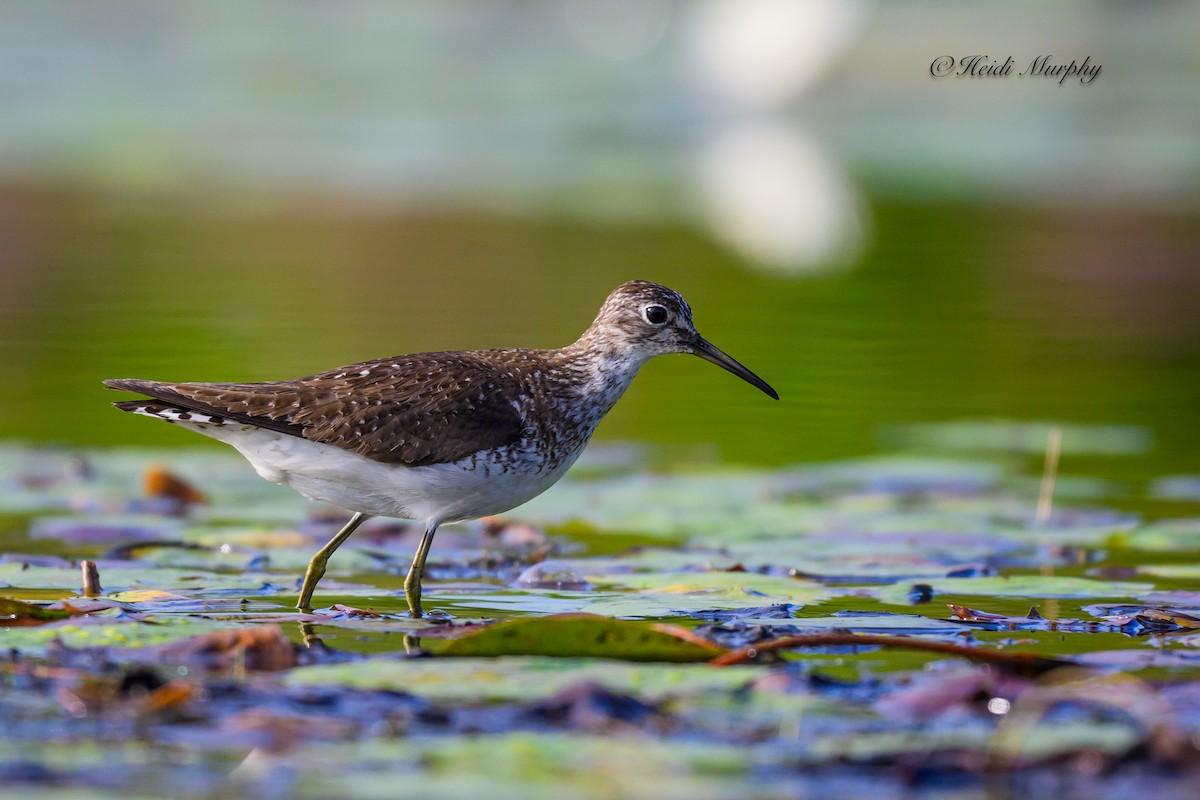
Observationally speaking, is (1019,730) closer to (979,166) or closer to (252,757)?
(252,757)

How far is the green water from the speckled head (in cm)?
269

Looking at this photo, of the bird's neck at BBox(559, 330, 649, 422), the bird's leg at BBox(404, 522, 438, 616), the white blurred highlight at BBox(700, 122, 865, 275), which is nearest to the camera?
the bird's leg at BBox(404, 522, 438, 616)

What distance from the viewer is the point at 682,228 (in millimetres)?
22234

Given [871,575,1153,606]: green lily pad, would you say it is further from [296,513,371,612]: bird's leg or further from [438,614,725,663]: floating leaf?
[296,513,371,612]: bird's leg

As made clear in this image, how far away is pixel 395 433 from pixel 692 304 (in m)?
9.24

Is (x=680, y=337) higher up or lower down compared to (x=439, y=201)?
lower down

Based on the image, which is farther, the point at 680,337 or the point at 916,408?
the point at 916,408

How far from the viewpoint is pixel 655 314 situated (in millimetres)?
8367

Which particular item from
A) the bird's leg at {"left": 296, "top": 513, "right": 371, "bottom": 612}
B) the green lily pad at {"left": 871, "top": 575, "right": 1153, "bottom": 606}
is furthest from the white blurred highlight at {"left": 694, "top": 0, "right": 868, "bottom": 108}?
the bird's leg at {"left": 296, "top": 513, "right": 371, "bottom": 612}

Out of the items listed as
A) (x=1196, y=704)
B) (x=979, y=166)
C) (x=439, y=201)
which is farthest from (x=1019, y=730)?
(x=979, y=166)

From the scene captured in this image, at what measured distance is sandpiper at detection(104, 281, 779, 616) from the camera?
738 cm

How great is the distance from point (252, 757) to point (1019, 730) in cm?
210

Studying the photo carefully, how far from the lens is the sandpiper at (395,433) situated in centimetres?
738

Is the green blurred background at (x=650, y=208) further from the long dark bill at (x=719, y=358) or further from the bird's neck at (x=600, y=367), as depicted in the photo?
the bird's neck at (x=600, y=367)
